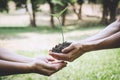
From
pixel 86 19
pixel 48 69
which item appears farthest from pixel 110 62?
pixel 86 19

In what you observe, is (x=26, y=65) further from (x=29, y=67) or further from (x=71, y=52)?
(x=71, y=52)

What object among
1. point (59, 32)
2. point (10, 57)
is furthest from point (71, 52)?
point (59, 32)

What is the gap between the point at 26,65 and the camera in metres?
3.48

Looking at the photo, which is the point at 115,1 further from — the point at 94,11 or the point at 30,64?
the point at 30,64

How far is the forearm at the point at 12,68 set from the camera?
3.35 metres

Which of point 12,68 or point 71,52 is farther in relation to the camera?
point 71,52

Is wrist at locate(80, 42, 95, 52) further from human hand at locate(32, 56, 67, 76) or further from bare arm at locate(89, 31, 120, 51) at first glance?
human hand at locate(32, 56, 67, 76)

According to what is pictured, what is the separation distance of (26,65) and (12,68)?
0.18 metres

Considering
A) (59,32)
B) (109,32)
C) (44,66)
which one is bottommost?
(59,32)

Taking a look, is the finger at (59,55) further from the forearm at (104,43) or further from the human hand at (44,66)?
the forearm at (104,43)

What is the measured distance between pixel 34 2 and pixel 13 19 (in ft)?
37.1

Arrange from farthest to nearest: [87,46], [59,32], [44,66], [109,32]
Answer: [59,32]
[109,32]
[87,46]
[44,66]

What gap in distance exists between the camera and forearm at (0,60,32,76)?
335cm

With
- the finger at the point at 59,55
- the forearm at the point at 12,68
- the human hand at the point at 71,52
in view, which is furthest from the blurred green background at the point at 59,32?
the forearm at the point at 12,68
